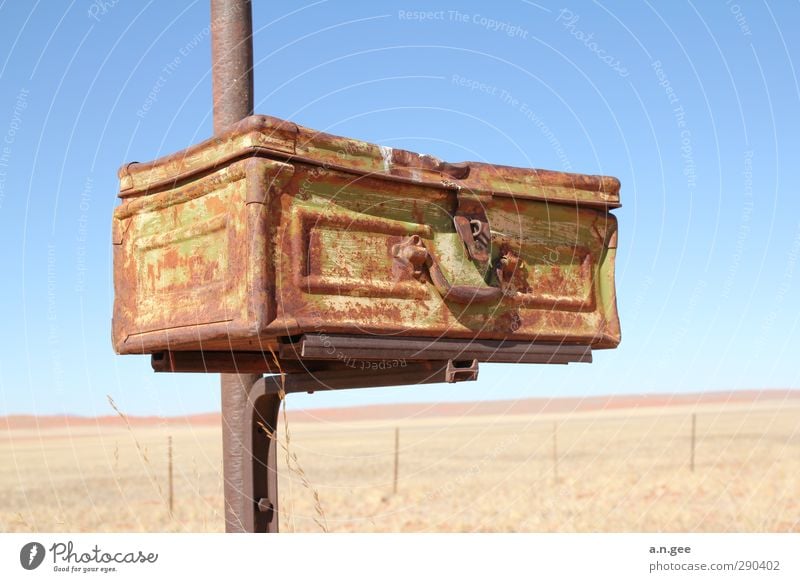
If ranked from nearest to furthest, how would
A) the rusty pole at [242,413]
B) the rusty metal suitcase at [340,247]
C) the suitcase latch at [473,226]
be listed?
the rusty metal suitcase at [340,247], the suitcase latch at [473,226], the rusty pole at [242,413]

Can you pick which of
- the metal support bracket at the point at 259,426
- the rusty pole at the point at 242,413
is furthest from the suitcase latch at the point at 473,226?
the rusty pole at the point at 242,413

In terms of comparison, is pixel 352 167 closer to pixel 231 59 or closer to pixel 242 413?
pixel 231 59

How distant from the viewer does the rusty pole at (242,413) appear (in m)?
4.01

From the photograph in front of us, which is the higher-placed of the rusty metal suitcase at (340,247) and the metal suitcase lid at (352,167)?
the metal suitcase lid at (352,167)

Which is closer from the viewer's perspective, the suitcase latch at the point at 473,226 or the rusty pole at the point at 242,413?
the suitcase latch at the point at 473,226

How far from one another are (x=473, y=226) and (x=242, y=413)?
4.53 feet

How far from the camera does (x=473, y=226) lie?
11.9ft

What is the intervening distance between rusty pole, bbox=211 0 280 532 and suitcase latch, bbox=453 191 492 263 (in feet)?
3.59

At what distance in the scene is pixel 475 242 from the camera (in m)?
3.60

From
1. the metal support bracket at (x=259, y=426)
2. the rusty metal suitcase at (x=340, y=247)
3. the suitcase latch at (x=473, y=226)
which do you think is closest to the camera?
the rusty metal suitcase at (x=340, y=247)
